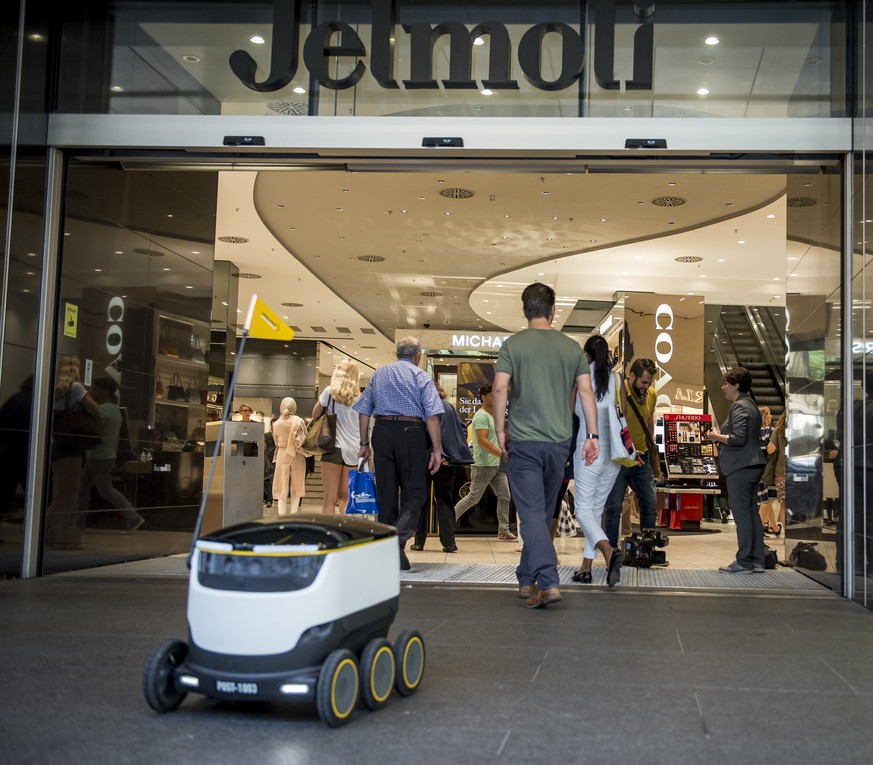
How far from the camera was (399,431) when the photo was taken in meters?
6.22

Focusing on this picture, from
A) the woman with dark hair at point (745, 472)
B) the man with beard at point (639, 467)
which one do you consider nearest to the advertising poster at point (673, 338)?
the man with beard at point (639, 467)

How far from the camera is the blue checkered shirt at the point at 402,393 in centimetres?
622

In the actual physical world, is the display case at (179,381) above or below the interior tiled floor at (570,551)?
above

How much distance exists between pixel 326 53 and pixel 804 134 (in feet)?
10.2

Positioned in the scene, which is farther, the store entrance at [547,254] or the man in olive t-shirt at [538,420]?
the store entrance at [547,254]

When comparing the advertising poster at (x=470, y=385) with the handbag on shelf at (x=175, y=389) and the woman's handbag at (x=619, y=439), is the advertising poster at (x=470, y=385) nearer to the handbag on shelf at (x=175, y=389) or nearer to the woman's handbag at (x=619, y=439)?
the handbag on shelf at (x=175, y=389)

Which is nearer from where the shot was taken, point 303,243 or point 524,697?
point 524,697

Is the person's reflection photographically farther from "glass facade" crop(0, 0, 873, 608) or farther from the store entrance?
the store entrance

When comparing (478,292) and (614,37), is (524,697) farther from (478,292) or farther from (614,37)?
(478,292)

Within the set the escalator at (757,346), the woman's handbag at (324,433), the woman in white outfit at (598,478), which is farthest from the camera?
the escalator at (757,346)

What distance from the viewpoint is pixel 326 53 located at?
6.39 m

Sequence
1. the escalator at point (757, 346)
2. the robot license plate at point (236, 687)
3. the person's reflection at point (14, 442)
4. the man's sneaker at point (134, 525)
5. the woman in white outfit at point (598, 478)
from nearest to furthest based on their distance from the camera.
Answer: the robot license plate at point (236, 687) → the woman in white outfit at point (598, 478) → the person's reflection at point (14, 442) → the man's sneaker at point (134, 525) → the escalator at point (757, 346)

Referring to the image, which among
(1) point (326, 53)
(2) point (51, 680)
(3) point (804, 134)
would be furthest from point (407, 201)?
(2) point (51, 680)

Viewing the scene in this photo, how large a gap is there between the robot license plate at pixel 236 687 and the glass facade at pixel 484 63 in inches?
176
